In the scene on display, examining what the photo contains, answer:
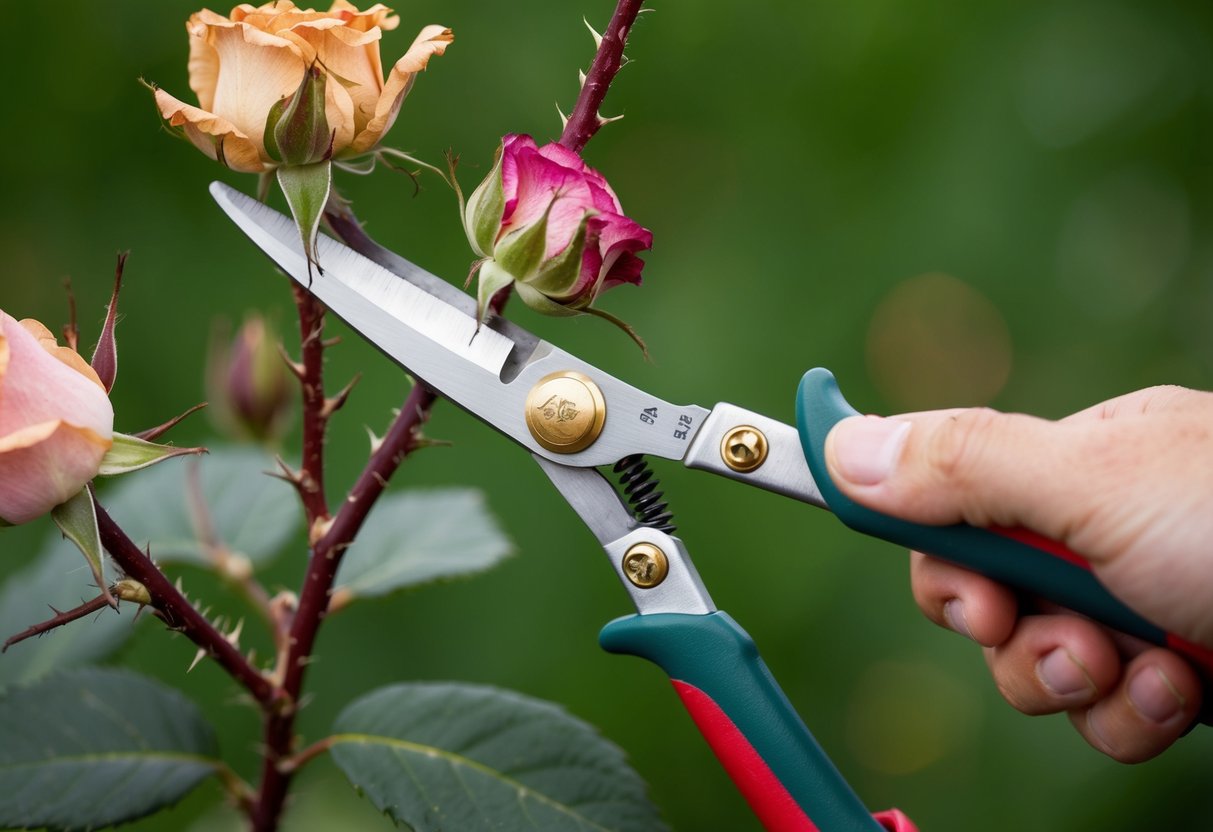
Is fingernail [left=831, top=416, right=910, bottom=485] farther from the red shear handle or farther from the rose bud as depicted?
the rose bud

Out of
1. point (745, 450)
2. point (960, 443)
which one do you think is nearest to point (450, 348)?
point (745, 450)

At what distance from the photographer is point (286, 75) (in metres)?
0.55

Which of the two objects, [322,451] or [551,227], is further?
[322,451]

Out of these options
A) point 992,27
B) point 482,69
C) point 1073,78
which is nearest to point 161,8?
point 482,69

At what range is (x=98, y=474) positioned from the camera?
0.54 meters

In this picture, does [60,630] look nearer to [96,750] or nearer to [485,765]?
[96,750]

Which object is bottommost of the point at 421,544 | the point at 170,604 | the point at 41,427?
the point at 421,544

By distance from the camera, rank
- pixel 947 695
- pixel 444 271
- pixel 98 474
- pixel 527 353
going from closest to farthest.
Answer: pixel 98 474, pixel 527 353, pixel 947 695, pixel 444 271

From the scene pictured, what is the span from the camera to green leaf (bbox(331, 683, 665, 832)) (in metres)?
0.66

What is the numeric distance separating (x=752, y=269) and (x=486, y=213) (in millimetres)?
950

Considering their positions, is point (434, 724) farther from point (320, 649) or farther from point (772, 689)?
point (320, 649)

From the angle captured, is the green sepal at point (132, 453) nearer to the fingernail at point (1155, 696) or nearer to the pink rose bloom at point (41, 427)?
the pink rose bloom at point (41, 427)

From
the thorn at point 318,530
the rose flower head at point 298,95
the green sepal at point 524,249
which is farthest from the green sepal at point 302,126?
the thorn at point 318,530

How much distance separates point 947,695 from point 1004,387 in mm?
390
